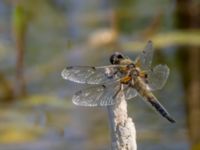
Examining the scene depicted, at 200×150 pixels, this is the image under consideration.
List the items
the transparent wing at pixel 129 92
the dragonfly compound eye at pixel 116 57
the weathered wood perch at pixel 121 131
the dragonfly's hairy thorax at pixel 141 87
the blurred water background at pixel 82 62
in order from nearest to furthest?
the weathered wood perch at pixel 121 131 → the dragonfly compound eye at pixel 116 57 → the transparent wing at pixel 129 92 → the dragonfly's hairy thorax at pixel 141 87 → the blurred water background at pixel 82 62

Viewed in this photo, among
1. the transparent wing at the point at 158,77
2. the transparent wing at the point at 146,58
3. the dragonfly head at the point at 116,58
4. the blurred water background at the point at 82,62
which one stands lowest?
the blurred water background at the point at 82,62

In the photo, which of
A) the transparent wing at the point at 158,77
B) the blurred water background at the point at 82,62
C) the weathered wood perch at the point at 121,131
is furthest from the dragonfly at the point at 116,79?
the blurred water background at the point at 82,62

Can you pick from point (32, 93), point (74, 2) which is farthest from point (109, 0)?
point (32, 93)

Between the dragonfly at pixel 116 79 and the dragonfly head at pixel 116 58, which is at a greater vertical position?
the dragonfly head at pixel 116 58

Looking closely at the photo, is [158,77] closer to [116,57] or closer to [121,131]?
[116,57]

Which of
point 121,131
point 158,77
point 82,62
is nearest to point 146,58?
point 158,77

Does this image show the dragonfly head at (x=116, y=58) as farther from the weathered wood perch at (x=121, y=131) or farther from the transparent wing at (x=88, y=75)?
the weathered wood perch at (x=121, y=131)
